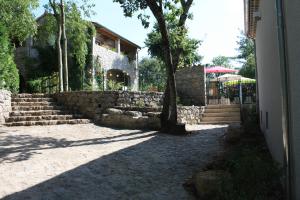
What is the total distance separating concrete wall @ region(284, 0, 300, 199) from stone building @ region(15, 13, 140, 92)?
56.1 ft

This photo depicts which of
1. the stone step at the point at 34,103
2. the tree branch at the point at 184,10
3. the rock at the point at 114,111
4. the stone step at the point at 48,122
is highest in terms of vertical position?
the tree branch at the point at 184,10

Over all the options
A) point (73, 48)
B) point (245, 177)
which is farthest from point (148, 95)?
point (245, 177)

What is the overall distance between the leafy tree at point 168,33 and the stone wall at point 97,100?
8.81 ft

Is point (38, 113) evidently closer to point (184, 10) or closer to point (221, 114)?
point (184, 10)

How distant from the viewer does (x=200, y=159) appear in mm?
8578

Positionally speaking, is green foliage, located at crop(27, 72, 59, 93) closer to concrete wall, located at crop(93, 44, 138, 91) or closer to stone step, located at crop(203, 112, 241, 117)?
concrete wall, located at crop(93, 44, 138, 91)

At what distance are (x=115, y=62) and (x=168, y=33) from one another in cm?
1626

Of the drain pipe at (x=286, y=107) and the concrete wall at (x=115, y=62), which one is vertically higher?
the concrete wall at (x=115, y=62)

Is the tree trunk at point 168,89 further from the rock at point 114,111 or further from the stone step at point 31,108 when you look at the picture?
the stone step at point 31,108

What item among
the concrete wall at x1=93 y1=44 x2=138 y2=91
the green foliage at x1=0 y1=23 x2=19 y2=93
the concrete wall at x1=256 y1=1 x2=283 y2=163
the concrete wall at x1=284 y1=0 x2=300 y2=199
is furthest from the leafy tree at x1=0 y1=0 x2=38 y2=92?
the concrete wall at x1=284 y1=0 x2=300 y2=199

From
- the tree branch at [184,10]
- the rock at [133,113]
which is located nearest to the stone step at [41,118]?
the rock at [133,113]

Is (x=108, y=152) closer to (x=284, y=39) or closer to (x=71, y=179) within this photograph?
(x=71, y=179)

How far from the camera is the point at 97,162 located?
814 cm

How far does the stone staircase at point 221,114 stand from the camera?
1628 centimetres
